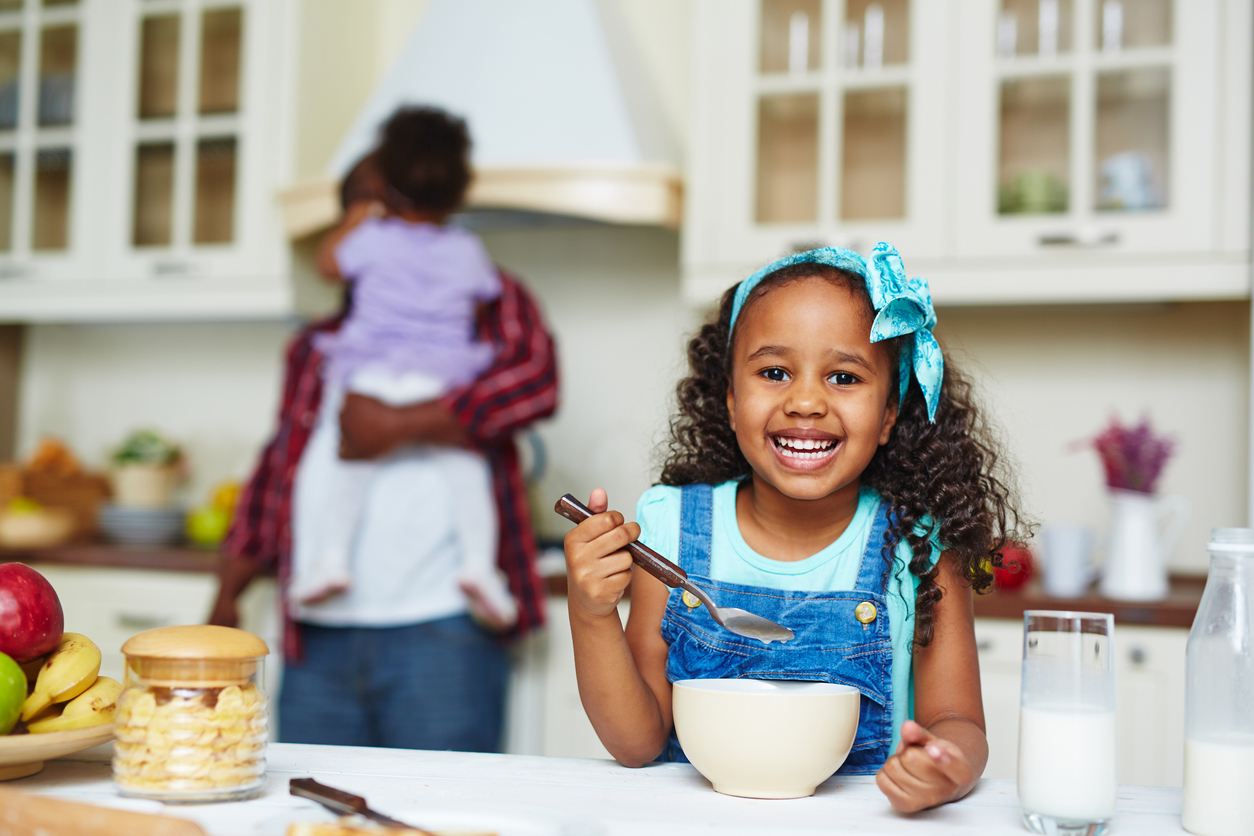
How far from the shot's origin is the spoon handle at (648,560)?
0.77m

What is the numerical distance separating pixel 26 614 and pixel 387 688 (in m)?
1.01

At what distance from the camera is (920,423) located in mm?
983

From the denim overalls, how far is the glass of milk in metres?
0.25

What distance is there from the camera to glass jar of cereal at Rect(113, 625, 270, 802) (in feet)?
2.09

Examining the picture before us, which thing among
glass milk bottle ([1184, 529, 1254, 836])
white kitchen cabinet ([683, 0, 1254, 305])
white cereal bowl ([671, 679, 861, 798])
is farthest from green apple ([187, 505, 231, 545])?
glass milk bottle ([1184, 529, 1254, 836])

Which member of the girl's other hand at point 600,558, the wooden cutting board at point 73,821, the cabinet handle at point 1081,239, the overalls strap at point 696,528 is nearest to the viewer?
the wooden cutting board at point 73,821

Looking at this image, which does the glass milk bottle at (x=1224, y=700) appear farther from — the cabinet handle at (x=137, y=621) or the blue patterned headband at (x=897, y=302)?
the cabinet handle at (x=137, y=621)

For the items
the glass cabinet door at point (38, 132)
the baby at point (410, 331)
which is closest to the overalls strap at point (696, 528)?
the baby at point (410, 331)

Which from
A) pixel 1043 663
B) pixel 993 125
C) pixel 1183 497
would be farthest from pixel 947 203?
pixel 1043 663

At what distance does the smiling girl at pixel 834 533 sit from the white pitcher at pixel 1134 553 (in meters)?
0.97

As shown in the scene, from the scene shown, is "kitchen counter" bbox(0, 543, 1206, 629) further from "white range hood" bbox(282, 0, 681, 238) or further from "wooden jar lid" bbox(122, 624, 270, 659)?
"wooden jar lid" bbox(122, 624, 270, 659)

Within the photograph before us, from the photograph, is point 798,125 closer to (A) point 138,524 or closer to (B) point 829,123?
(B) point 829,123

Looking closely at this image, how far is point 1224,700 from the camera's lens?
2.10ft

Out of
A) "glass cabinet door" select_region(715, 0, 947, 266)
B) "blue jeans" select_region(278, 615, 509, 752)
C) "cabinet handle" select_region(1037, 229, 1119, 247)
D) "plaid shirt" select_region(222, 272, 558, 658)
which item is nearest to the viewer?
"blue jeans" select_region(278, 615, 509, 752)
